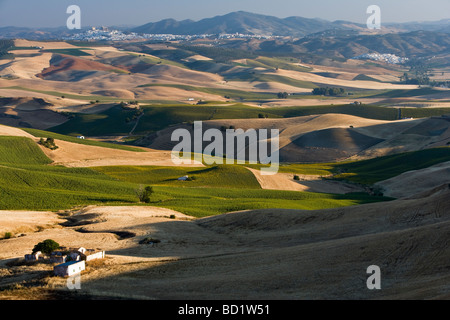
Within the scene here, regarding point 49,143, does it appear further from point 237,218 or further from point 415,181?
point 415,181

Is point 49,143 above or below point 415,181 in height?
above

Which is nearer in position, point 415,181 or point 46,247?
point 46,247

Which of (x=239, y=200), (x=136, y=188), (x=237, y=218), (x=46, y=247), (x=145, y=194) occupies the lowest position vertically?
(x=239, y=200)

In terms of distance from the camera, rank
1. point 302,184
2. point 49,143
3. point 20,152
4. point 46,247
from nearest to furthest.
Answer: point 46,247 < point 302,184 < point 20,152 < point 49,143

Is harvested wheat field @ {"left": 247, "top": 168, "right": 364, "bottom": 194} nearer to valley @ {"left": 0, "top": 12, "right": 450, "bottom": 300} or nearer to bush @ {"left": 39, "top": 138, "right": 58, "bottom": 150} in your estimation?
valley @ {"left": 0, "top": 12, "right": 450, "bottom": 300}

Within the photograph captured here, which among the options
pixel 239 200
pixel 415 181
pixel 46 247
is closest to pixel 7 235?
pixel 46 247

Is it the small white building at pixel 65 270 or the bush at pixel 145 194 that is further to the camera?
the bush at pixel 145 194

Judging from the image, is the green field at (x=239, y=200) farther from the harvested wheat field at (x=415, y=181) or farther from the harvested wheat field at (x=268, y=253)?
the harvested wheat field at (x=268, y=253)

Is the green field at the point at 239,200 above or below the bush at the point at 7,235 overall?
below

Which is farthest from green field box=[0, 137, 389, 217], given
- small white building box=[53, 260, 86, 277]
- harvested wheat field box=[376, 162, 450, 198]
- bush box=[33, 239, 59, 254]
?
small white building box=[53, 260, 86, 277]

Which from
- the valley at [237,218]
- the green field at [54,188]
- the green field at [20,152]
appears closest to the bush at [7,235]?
the valley at [237,218]
